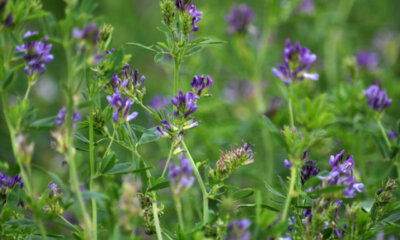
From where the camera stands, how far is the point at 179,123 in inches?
34.1

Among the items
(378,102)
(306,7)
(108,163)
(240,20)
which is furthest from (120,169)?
(306,7)

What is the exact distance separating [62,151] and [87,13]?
0.24 m

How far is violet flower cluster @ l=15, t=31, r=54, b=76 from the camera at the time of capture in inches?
32.2

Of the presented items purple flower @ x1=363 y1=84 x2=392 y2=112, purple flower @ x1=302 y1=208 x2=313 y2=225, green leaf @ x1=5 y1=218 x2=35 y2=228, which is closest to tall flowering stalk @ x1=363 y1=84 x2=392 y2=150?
purple flower @ x1=363 y1=84 x2=392 y2=112

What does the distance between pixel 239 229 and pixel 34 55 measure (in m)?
0.46

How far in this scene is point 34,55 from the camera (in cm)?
82

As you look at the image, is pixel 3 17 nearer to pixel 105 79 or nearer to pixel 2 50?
pixel 2 50

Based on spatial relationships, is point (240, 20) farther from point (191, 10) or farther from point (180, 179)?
point (180, 179)

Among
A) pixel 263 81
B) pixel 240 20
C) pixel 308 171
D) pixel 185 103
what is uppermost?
pixel 240 20

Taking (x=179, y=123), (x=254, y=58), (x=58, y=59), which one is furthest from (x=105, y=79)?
(x=58, y=59)

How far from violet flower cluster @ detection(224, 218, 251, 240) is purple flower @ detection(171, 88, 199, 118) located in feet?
0.82

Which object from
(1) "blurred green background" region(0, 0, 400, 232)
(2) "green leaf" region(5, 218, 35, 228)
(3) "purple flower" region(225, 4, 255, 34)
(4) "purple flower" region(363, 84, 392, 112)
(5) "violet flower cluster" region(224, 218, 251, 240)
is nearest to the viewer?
(5) "violet flower cluster" region(224, 218, 251, 240)

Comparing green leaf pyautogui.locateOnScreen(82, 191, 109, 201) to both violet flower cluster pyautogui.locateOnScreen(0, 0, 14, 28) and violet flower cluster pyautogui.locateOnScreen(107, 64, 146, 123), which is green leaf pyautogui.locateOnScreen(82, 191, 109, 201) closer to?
violet flower cluster pyautogui.locateOnScreen(107, 64, 146, 123)

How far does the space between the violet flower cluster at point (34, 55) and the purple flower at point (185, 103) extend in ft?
0.76
